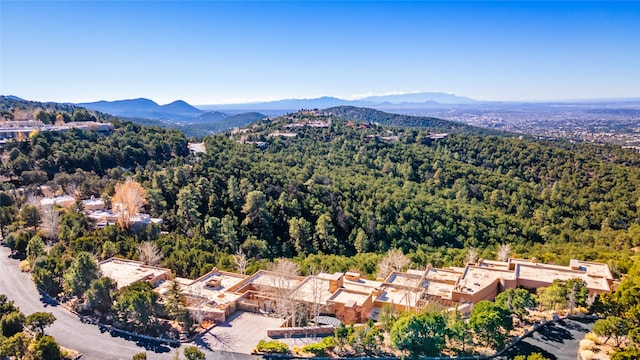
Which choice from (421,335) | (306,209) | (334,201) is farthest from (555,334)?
(334,201)

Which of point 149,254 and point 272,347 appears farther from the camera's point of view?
point 149,254

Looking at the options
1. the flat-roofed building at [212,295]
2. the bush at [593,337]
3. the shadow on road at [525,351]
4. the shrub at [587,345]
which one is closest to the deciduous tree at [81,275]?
the flat-roofed building at [212,295]

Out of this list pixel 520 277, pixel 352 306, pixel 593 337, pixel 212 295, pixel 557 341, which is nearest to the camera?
pixel 593 337

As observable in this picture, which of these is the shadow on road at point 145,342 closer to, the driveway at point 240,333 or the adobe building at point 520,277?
the driveway at point 240,333

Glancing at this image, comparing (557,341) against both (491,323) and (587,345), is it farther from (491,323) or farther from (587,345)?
(491,323)

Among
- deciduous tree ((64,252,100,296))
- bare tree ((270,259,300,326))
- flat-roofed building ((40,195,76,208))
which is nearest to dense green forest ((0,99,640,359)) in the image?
deciduous tree ((64,252,100,296))

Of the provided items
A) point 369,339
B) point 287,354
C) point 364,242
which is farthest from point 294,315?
point 364,242
